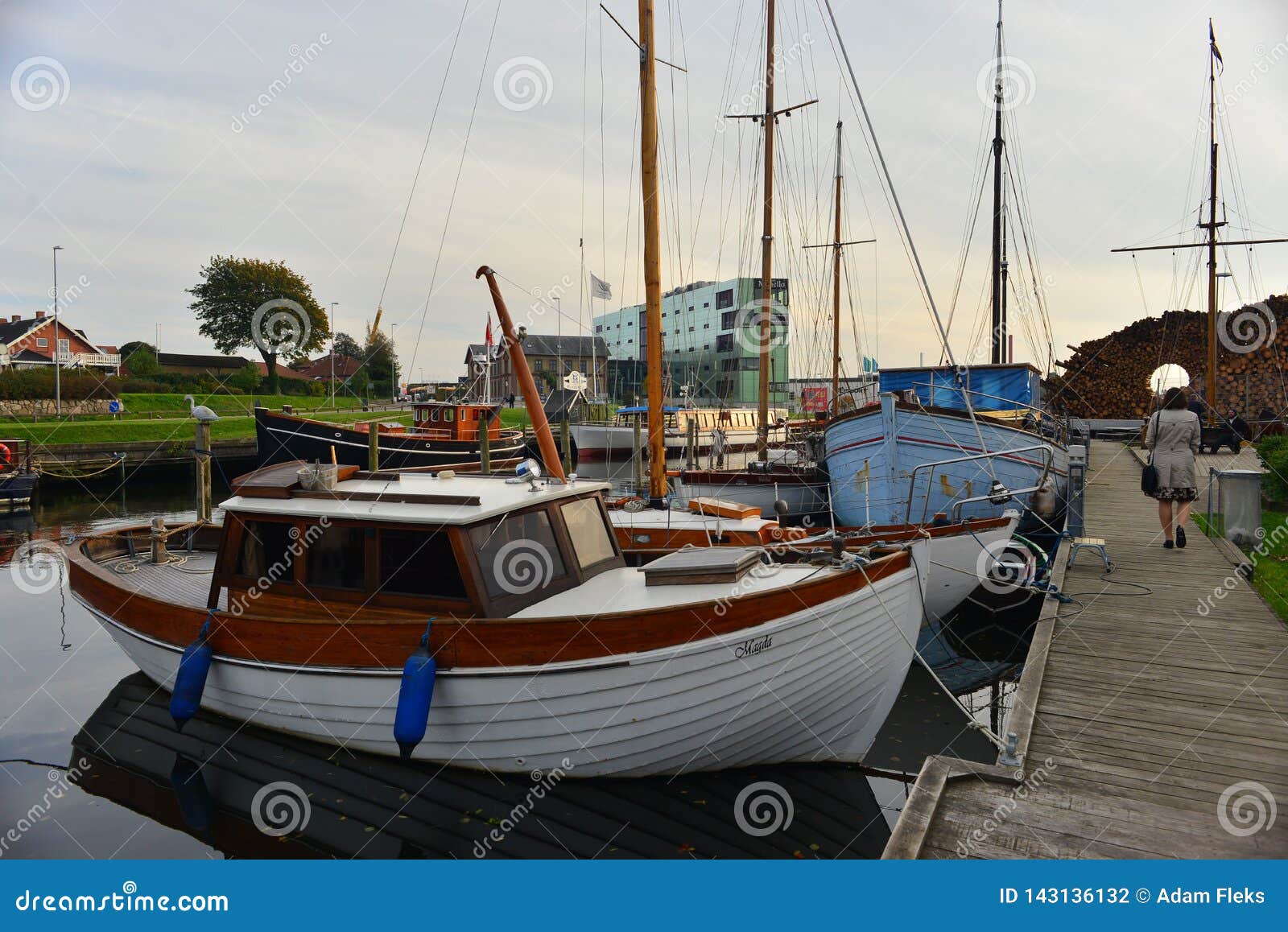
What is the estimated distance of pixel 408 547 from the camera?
6.01 metres

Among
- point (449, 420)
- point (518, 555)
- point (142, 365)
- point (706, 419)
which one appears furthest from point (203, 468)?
point (142, 365)

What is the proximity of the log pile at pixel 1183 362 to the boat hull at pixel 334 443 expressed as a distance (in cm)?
2046

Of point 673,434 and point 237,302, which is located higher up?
point 237,302

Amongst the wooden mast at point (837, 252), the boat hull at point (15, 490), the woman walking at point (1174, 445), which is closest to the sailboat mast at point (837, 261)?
the wooden mast at point (837, 252)

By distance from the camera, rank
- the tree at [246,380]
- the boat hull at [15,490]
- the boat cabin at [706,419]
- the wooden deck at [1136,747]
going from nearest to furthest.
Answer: the wooden deck at [1136,747]
the boat hull at [15,490]
the boat cabin at [706,419]
the tree at [246,380]

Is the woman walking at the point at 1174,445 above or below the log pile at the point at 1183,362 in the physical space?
below

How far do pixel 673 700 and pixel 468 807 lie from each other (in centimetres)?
176

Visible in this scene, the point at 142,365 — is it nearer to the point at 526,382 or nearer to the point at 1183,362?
the point at 526,382

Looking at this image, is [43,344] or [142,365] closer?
[142,365]

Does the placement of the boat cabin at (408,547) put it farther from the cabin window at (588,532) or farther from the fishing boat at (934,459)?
the fishing boat at (934,459)

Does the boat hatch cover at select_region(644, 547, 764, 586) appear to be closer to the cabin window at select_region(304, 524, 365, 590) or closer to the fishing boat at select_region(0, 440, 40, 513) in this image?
the cabin window at select_region(304, 524, 365, 590)

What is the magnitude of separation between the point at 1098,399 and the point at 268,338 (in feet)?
163

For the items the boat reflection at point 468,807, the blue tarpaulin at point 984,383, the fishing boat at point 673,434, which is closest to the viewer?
the boat reflection at point 468,807

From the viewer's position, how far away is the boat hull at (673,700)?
17.6ft
